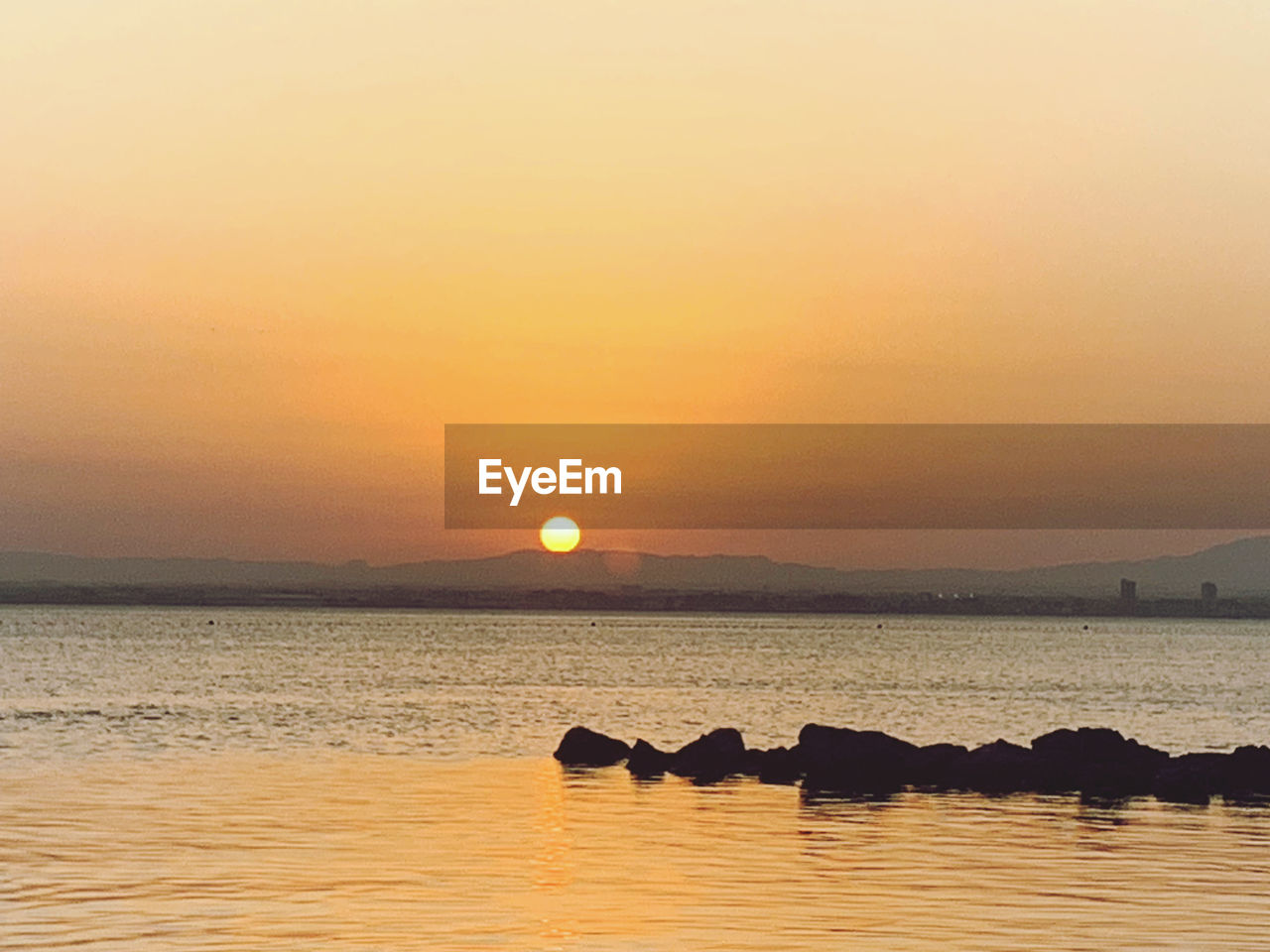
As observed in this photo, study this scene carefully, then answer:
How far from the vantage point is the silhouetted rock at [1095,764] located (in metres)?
42.8

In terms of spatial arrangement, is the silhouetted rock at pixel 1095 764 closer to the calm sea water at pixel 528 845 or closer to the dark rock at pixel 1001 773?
the dark rock at pixel 1001 773

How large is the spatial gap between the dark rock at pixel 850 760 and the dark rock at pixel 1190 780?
6.14m

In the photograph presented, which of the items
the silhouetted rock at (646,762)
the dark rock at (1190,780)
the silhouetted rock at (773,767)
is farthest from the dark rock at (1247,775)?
the silhouetted rock at (646,762)

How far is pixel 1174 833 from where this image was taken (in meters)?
34.4

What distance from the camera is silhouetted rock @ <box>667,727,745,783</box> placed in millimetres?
45438

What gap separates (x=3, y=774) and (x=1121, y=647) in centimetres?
15293

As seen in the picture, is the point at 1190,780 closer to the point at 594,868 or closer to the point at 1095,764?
the point at 1095,764

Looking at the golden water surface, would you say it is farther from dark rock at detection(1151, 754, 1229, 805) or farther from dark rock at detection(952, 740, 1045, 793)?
dark rock at detection(952, 740, 1045, 793)

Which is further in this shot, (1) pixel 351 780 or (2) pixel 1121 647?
(2) pixel 1121 647

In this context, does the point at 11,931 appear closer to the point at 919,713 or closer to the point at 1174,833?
the point at 1174,833

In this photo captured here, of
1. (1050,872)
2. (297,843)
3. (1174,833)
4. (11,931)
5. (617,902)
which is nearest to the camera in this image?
(11,931)

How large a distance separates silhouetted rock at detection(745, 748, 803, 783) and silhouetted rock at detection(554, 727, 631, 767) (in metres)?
3.78

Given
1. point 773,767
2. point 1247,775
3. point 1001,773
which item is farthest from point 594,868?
point 1247,775

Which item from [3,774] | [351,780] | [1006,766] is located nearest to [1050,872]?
[1006,766]
